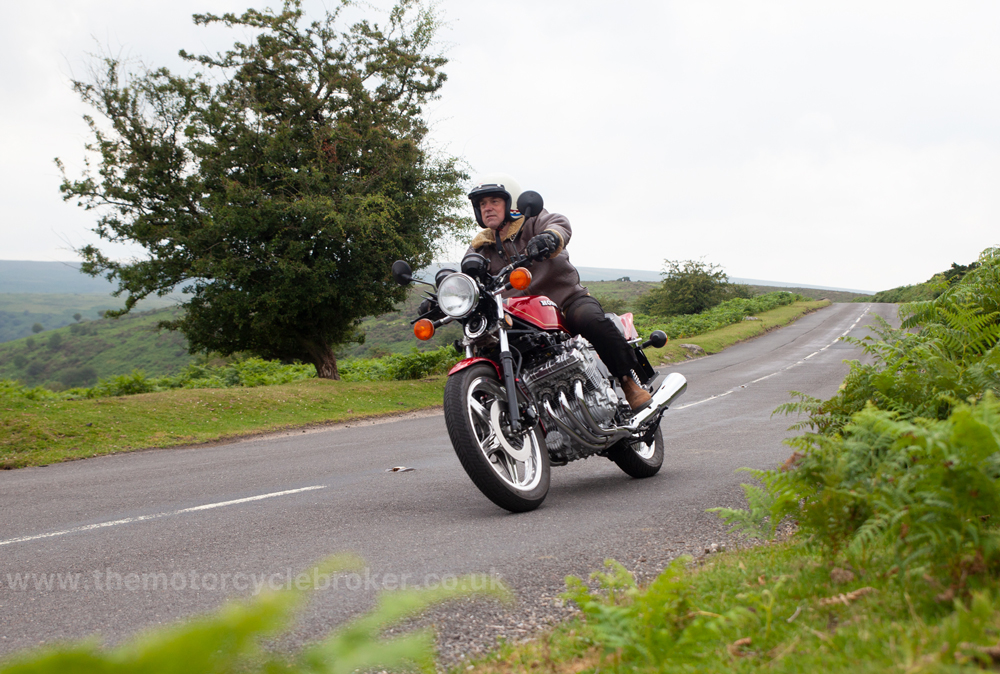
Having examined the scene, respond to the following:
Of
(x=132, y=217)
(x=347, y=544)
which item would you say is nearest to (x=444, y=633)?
(x=347, y=544)

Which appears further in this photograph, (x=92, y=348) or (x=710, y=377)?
(x=92, y=348)

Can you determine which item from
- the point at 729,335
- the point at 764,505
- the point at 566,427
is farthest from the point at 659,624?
the point at 729,335

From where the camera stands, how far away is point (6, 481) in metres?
7.72

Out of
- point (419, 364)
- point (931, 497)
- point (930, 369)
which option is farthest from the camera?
point (419, 364)

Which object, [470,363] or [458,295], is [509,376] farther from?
[458,295]

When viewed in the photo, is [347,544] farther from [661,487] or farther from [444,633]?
[661,487]

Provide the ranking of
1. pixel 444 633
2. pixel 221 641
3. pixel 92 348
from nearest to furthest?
pixel 221 641, pixel 444 633, pixel 92 348

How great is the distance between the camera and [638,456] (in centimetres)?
623

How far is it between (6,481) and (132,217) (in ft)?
50.6

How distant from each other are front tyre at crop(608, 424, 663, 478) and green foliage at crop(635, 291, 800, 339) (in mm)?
25591

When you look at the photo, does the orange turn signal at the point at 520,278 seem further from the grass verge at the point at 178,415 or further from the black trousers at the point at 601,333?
the grass verge at the point at 178,415

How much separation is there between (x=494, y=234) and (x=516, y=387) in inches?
54.1

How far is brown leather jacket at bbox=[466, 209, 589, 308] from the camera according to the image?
5844 millimetres

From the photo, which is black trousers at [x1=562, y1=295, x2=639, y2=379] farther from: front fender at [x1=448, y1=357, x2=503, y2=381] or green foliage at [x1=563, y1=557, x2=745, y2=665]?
green foliage at [x1=563, y1=557, x2=745, y2=665]
